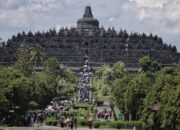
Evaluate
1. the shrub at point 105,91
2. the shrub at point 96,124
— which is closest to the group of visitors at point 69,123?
the shrub at point 96,124

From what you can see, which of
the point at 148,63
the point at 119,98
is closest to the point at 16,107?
the point at 119,98

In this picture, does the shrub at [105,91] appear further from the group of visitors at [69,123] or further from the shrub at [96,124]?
the group of visitors at [69,123]

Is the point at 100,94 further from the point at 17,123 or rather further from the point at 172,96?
the point at 172,96

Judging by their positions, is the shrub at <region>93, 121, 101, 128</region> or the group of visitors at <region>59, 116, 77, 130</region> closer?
the group of visitors at <region>59, 116, 77, 130</region>

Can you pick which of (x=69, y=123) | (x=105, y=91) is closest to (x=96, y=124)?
(x=69, y=123)

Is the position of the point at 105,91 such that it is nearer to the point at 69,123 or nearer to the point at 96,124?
the point at 96,124

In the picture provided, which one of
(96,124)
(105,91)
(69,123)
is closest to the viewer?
(69,123)

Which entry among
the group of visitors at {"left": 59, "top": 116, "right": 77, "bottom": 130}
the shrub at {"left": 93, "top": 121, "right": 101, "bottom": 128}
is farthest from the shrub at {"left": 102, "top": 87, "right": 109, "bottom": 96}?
the group of visitors at {"left": 59, "top": 116, "right": 77, "bottom": 130}

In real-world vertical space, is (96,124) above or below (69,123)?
above

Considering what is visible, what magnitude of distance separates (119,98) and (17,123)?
776 inches

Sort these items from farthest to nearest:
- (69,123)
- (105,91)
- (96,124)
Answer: (105,91) < (96,124) < (69,123)

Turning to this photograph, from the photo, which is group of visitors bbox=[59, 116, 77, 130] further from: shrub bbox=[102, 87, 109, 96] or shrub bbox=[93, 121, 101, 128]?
shrub bbox=[102, 87, 109, 96]

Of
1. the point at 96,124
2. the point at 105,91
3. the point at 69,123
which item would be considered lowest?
the point at 69,123

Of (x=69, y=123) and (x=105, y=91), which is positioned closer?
(x=69, y=123)
